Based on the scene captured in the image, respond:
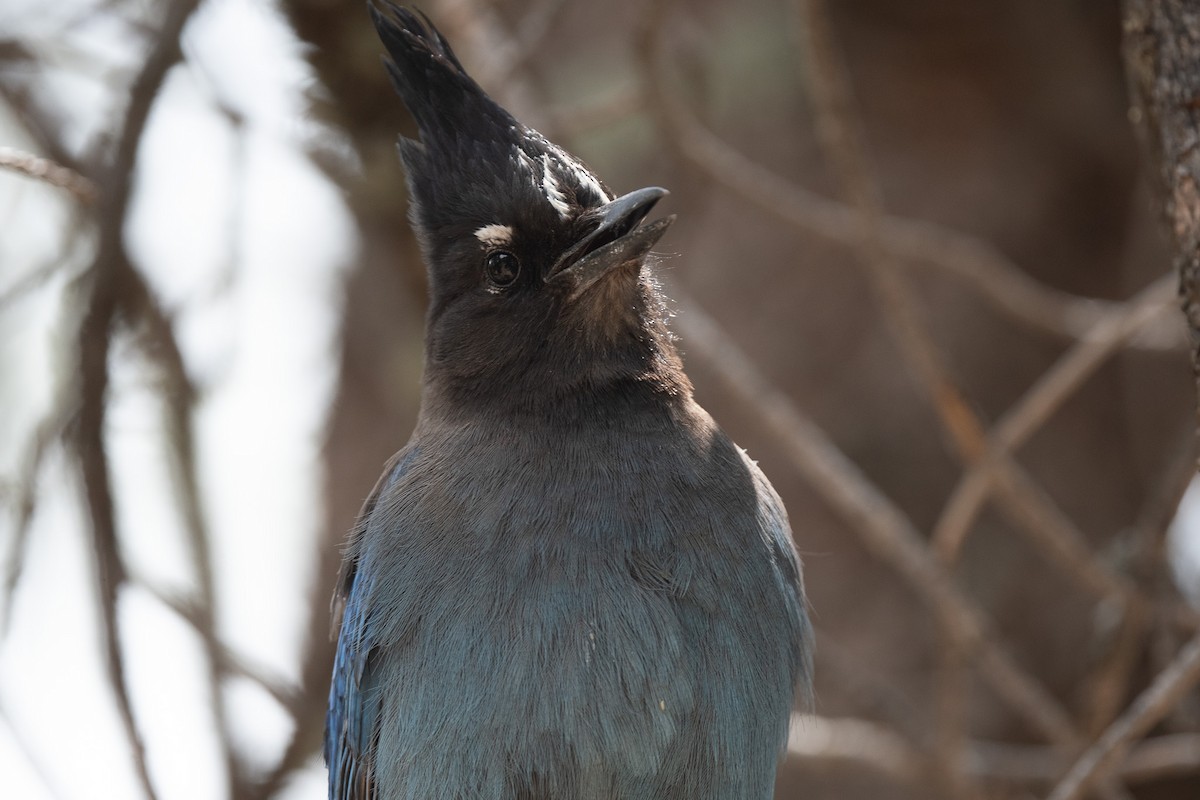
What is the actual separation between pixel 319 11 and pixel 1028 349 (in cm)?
347

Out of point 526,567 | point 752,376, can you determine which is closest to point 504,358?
point 526,567

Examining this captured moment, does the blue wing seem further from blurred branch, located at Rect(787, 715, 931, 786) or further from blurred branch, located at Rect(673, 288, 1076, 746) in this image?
blurred branch, located at Rect(787, 715, 931, 786)

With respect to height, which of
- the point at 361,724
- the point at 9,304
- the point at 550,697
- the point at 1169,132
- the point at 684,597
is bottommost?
the point at 361,724

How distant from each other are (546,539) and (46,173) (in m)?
1.62

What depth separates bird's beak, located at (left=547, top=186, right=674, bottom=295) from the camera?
3637 millimetres

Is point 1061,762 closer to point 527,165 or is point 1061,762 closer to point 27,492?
point 527,165

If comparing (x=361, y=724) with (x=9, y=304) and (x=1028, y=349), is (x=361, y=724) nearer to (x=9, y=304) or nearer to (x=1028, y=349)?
(x=9, y=304)

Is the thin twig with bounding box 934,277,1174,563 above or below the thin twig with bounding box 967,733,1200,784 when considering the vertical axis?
→ above

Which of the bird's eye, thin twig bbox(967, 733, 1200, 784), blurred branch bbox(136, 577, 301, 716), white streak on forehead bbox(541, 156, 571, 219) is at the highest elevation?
white streak on forehead bbox(541, 156, 571, 219)

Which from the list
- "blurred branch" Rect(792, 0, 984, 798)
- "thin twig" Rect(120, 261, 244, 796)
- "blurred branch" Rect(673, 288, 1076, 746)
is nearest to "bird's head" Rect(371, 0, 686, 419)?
"thin twig" Rect(120, 261, 244, 796)

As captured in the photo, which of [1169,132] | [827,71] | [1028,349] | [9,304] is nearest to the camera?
[1169,132]

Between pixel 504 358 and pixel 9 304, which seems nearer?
pixel 504 358

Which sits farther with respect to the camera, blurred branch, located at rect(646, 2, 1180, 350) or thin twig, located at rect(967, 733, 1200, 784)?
blurred branch, located at rect(646, 2, 1180, 350)

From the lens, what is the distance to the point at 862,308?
6449 mm
